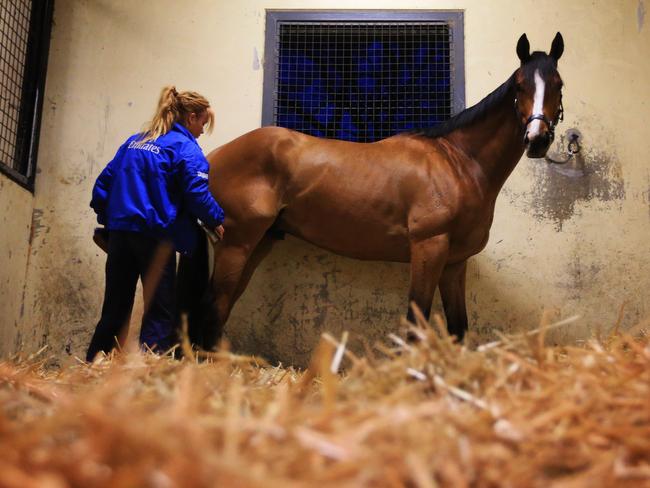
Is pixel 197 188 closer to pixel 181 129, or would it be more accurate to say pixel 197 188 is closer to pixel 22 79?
pixel 181 129

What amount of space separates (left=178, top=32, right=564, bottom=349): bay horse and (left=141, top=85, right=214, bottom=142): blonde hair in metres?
0.34

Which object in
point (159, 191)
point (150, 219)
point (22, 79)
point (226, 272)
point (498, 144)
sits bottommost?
point (226, 272)

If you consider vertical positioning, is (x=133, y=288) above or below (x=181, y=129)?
below

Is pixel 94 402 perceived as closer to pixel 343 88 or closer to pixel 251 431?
pixel 251 431

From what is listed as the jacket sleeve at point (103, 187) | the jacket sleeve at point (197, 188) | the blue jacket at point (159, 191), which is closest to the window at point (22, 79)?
the jacket sleeve at point (103, 187)

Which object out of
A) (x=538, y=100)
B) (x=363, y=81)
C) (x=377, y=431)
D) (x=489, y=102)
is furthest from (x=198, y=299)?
(x=377, y=431)

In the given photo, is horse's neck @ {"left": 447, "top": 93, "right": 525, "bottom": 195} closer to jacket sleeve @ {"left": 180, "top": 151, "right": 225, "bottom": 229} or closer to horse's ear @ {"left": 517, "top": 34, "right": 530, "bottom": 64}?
horse's ear @ {"left": 517, "top": 34, "right": 530, "bottom": 64}

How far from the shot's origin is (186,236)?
262cm

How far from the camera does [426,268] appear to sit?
8.93 ft

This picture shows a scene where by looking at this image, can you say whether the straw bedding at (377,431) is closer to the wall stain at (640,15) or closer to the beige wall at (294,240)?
the beige wall at (294,240)

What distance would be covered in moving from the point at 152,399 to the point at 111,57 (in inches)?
121

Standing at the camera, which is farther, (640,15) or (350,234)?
(640,15)

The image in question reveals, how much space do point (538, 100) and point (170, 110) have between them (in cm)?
166

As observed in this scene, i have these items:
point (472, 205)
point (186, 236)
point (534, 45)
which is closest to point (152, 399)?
point (186, 236)
